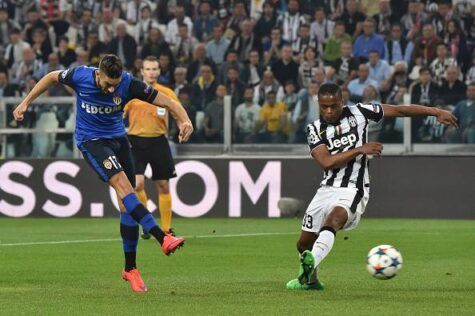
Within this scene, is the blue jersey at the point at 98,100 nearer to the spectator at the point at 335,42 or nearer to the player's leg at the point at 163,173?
the player's leg at the point at 163,173

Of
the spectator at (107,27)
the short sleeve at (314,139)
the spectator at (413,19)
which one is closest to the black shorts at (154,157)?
the short sleeve at (314,139)

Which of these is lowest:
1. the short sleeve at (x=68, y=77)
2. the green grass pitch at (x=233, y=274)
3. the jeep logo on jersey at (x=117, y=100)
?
the green grass pitch at (x=233, y=274)

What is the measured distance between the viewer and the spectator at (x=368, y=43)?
22688 mm

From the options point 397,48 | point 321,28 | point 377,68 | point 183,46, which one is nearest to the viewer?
point 377,68

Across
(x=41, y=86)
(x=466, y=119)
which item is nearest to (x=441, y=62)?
(x=466, y=119)

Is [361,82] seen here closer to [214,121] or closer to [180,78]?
[214,121]

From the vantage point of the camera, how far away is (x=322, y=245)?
10250mm

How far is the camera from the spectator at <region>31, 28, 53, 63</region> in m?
25.4

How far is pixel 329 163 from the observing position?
1071 cm

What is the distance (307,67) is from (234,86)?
59.0 inches

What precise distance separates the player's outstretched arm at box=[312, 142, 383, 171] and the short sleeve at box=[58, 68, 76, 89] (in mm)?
2224

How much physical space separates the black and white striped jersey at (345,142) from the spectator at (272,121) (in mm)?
9840

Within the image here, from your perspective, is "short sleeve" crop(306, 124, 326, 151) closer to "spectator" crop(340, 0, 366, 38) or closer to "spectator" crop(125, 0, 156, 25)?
"spectator" crop(340, 0, 366, 38)

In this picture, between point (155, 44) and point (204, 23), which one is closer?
point (155, 44)
